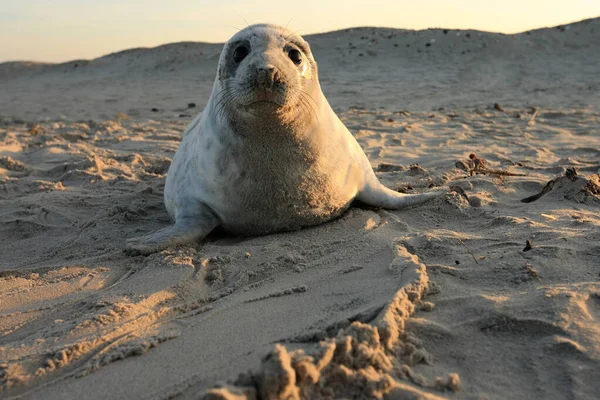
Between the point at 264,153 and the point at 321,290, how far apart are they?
1.04 metres

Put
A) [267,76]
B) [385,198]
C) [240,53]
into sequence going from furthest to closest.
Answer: [385,198], [240,53], [267,76]

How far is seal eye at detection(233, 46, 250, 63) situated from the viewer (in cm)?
299

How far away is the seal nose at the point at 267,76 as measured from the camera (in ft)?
8.69

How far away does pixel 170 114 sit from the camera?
10688mm

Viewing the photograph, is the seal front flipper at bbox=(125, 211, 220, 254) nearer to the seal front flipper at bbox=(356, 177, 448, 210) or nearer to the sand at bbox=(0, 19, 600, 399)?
the sand at bbox=(0, 19, 600, 399)

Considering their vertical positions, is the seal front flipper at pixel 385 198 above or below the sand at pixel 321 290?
above

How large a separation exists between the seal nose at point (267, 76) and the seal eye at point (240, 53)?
36 cm

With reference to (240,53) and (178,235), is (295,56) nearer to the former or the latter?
(240,53)

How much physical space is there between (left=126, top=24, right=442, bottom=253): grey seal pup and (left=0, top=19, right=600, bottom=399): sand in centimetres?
14

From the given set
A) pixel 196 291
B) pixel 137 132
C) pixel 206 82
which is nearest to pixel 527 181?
pixel 196 291

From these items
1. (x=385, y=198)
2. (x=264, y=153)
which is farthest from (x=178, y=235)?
(x=385, y=198)

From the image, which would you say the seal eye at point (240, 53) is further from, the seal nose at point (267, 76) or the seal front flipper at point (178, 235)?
the seal front flipper at point (178, 235)

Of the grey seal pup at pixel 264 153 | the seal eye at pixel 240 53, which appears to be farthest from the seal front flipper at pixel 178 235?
the seal eye at pixel 240 53

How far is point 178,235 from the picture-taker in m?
3.09
